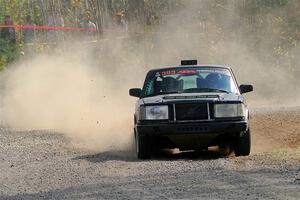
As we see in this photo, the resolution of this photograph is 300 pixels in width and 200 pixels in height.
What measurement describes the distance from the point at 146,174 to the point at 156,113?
1.84m

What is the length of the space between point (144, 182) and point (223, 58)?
27637mm

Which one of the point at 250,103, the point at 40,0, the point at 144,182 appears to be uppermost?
the point at 40,0

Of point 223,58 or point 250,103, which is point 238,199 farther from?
Answer: point 223,58

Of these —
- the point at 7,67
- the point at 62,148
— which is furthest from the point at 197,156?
the point at 7,67

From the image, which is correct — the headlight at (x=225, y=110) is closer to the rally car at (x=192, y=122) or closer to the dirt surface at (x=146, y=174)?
the rally car at (x=192, y=122)

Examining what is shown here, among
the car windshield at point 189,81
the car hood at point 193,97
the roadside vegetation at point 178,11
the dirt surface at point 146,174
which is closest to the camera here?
the dirt surface at point 146,174

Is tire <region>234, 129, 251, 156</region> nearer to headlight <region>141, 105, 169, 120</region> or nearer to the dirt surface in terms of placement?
the dirt surface

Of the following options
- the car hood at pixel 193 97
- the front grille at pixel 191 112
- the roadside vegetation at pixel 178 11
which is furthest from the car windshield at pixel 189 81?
the roadside vegetation at pixel 178 11

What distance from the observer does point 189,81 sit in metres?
13.0

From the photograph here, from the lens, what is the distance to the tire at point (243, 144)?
1181 cm

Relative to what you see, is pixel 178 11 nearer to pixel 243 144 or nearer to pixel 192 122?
pixel 243 144

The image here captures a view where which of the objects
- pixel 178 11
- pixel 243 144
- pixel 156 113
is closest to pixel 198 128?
pixel 156 113

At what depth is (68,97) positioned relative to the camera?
78.5ft

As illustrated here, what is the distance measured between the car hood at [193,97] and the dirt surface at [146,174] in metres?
0.95
